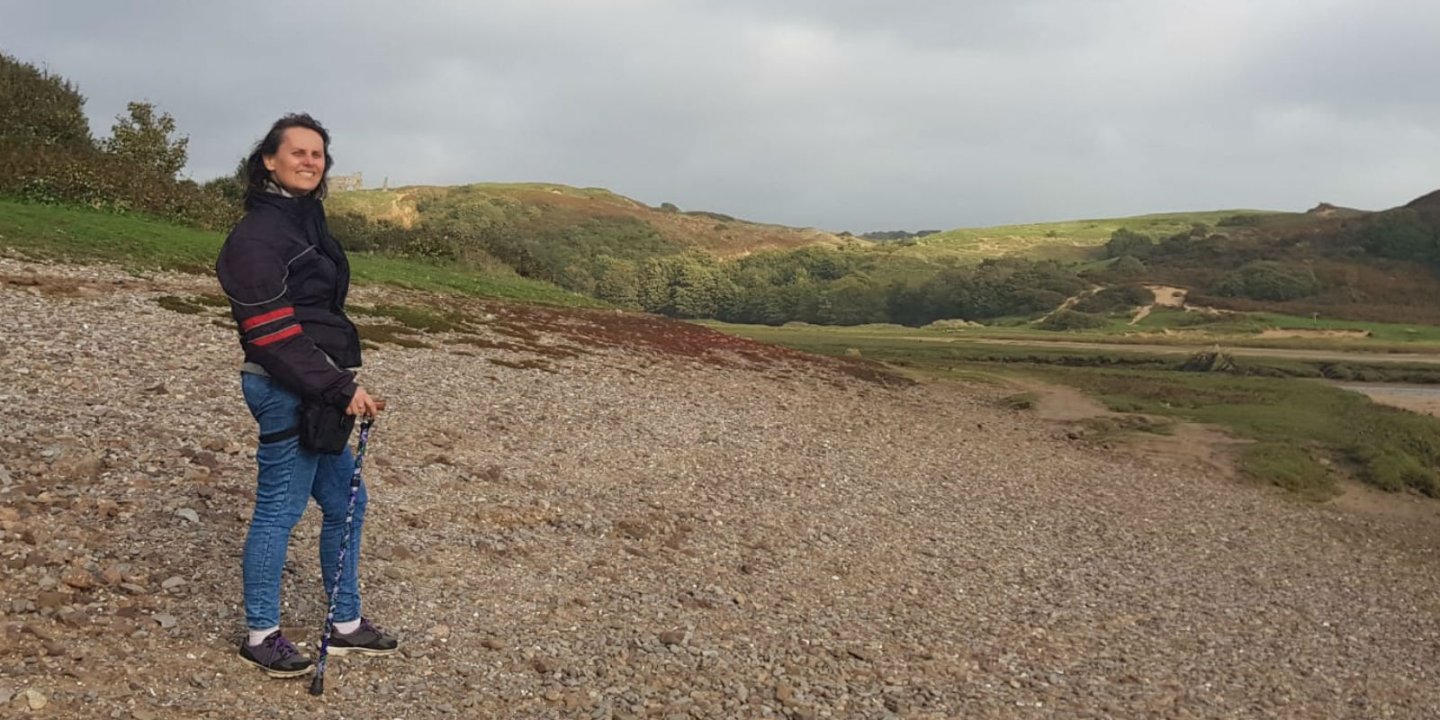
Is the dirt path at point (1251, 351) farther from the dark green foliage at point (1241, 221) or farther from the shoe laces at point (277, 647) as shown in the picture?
the dark green foliage at point (1241, 221)

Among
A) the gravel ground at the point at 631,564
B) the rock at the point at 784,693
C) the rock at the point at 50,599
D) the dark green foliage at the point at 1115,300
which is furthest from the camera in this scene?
the dark green foliage at the point at 1115,300

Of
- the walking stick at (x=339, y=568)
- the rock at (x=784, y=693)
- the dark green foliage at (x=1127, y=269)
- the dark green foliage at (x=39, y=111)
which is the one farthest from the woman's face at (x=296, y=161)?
the dark green foliage at (x=1127, y=269)

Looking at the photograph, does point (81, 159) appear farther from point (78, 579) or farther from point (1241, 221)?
point (1241, 221)

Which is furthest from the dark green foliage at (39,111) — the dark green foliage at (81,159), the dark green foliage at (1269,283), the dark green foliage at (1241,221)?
the dark green foliage at (1241,221)

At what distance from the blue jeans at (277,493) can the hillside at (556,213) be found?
89.4m

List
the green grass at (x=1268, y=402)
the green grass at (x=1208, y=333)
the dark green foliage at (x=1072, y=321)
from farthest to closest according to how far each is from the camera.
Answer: the dark green foliage at (x=1072, y=321), the green grass at (x=1208, y=333), the green grass at (x=1268, y=402)

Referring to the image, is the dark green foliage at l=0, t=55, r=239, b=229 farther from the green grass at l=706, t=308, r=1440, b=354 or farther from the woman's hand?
the green grass at l=706, t=308, r=1440, b=354

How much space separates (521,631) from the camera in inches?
238

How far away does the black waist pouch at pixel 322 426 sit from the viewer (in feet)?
14.0

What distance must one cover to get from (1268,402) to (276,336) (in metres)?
32.9

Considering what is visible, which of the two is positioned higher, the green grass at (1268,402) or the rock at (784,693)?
the rock at (784,693)

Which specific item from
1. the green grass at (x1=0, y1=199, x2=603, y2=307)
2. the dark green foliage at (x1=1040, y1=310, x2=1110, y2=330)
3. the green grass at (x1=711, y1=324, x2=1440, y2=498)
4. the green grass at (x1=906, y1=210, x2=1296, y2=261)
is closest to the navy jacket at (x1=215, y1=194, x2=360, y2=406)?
the green grass at (x1=0, y1=199, x2=603, y2=307)

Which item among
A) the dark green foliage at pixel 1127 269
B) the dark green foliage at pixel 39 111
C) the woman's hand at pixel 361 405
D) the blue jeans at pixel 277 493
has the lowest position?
the blue jeans at pixel 277 493

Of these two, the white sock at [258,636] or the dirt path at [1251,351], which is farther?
the dirt path at [1251,351]
